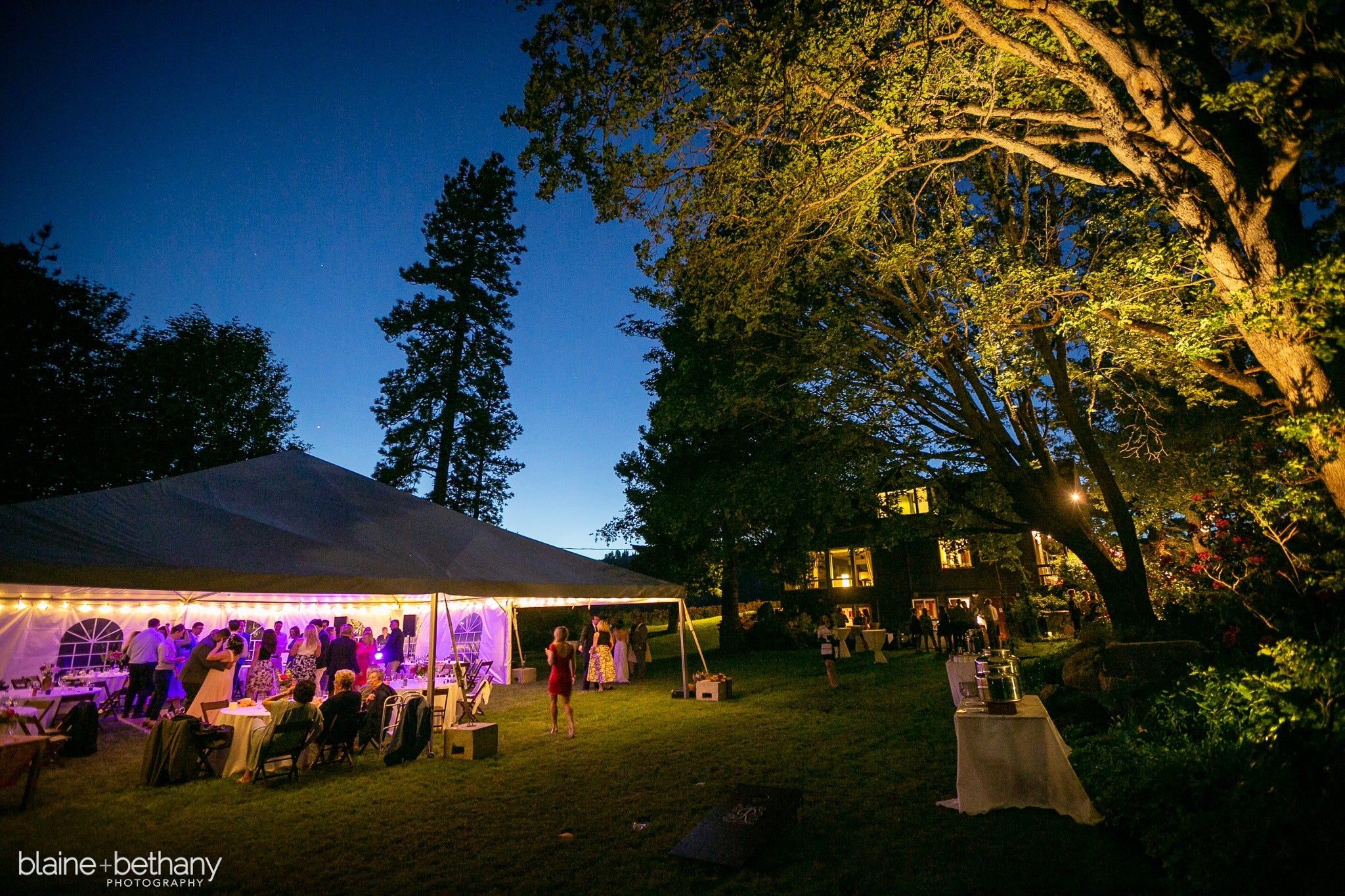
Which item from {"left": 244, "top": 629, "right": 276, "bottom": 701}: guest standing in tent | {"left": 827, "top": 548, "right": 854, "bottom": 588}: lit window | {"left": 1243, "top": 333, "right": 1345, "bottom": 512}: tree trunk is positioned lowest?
{"left": 244, "top": 629, "right": 276, "bottom": 701}: guest standing in tent

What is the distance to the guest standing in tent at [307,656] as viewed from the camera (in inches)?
428

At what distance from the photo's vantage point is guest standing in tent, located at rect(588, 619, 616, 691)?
14469 mm

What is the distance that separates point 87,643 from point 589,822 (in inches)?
498

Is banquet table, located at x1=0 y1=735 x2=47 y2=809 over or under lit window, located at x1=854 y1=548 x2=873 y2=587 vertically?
under

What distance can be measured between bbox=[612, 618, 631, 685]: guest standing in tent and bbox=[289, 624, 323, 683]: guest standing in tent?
6852 mm

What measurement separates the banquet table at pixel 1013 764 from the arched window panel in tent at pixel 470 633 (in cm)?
1433

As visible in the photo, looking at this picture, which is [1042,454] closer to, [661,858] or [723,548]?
[661,858]

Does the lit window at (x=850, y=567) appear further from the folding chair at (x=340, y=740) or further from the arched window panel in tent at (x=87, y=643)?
the arched window panel in tent at (x=87, y=643)

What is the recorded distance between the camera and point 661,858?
14.2 feet

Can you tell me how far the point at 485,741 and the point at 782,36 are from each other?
9020mm

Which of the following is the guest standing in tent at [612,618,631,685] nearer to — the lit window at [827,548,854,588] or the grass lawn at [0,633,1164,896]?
the grass lawn at [0,633,1164,896]

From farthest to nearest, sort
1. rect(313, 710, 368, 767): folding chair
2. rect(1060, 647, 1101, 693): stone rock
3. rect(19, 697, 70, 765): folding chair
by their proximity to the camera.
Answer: rect(1060, 647, 1101, 693): stone rock < rect(313, 710, 368, 767): folding chair < rect(19, 697, 70, 765): folding chair

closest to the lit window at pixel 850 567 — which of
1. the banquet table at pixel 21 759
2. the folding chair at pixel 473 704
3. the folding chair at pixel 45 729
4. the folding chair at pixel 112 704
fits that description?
the folding chair at pixel 473 704

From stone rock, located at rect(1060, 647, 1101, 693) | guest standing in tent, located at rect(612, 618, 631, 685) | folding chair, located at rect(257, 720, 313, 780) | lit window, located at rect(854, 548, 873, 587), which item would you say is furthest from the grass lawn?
lit window, located at rect(854, 548, 873, 587)
